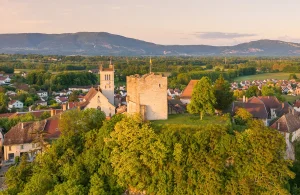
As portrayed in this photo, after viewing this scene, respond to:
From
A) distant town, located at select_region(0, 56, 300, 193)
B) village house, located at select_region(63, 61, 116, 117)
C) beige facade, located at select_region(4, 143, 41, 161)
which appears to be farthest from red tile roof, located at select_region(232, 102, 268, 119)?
beige facade, located at select_region(4, 143, 41, 161)

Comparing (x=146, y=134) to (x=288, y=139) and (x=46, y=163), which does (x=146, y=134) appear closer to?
(x=46, y=163)

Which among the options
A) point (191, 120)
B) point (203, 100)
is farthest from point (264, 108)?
point (191, 120)

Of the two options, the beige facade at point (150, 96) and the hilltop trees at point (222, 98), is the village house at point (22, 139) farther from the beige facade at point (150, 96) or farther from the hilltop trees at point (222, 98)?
the hilltop trees at point (222, 98)

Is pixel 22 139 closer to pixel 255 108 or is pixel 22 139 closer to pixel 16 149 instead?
pixel 16 149

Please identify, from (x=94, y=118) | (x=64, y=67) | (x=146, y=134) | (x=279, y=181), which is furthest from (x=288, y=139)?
(x=64, y=67)

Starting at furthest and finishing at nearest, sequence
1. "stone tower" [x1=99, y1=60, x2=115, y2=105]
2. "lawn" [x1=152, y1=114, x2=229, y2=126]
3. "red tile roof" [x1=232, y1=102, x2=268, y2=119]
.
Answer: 1. "stone tower" [x1=99, y1=60, x2=115, y2=105]
2. "red tile roof" [x1=232, y1=102, x2=268, y2=119]
3. "lawn" [x1=152, y1=114, x2=229, y2=126]

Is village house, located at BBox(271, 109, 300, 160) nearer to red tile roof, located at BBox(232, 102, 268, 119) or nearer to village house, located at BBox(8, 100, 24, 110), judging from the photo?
red tile roof, located at BBox(232, 102, 268, 119)

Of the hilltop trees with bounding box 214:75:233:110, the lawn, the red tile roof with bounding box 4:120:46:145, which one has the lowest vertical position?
the red tile roof with bounding box 4:120:46:145
